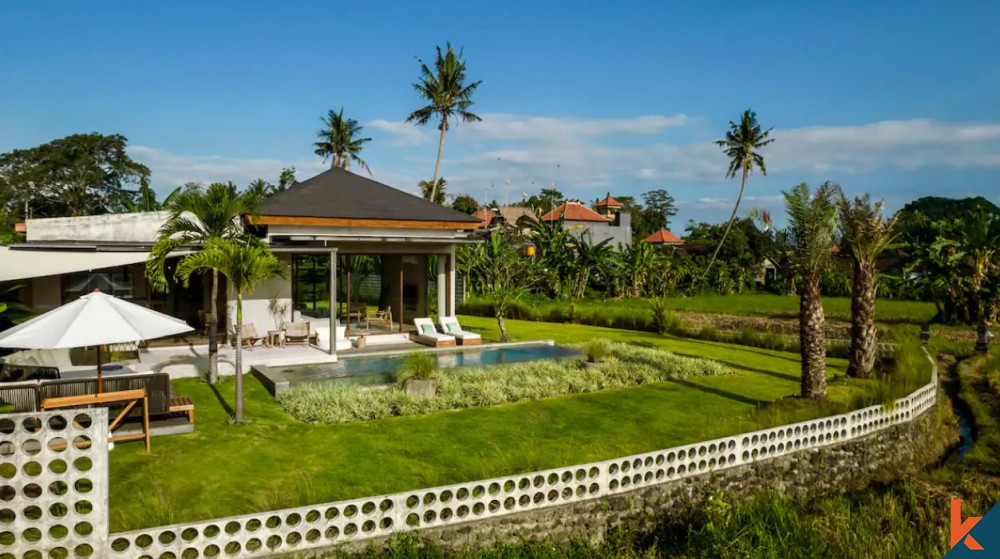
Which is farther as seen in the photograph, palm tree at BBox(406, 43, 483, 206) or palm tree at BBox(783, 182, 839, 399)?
palm tree at BBox(406, 43, 483, 206)

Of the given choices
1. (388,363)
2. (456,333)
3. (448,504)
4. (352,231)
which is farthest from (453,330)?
(448,504)

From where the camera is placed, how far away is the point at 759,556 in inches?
283

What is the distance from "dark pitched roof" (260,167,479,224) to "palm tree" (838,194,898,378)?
10675 mm

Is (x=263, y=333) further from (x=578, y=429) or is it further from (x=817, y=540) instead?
(x=817, y=540)

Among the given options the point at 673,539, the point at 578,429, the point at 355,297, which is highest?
the point at 355,297

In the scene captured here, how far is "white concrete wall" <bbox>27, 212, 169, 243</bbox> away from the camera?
18188 millimetres

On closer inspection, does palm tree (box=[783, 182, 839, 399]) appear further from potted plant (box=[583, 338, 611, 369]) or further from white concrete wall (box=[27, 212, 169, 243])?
white concrete wall (box=[27, 212, 169, 243])

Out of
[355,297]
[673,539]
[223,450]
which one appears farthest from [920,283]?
[223,450]

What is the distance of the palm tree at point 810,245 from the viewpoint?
13.1 meters

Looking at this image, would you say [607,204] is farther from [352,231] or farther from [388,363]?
[388,363]

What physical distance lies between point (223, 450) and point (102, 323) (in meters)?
2.44

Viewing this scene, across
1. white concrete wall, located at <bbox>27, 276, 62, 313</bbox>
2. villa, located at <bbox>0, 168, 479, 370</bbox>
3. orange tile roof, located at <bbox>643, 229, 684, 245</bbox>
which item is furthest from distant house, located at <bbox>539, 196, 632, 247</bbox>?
white concrete wall, located at <bbox>27, 276, 62, 313</bbox>

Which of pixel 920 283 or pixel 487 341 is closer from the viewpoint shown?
pixel 487 341

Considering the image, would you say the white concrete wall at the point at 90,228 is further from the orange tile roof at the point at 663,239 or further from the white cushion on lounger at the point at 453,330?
the orange tile roof at the point at 663,239
